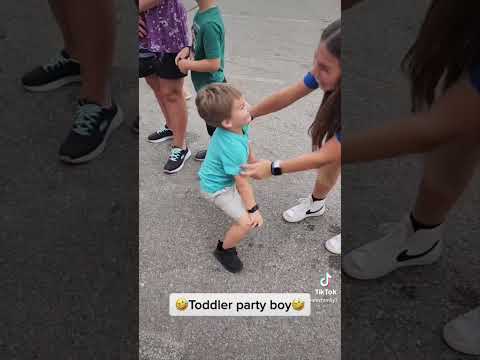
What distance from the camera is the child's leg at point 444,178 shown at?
0.75 m

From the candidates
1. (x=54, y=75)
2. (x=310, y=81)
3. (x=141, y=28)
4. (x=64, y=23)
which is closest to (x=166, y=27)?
(x=141, y=28)

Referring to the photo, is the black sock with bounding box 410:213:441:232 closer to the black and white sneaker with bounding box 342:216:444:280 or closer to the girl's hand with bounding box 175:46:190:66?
the black and white sneaker with bounding box 342:216:444:280

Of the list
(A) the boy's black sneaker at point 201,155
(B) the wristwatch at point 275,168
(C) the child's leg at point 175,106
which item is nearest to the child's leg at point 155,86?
(C) the child's leg at point 175,106

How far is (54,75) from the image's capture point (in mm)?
1189

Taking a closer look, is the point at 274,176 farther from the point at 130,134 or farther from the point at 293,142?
the point at 130,134

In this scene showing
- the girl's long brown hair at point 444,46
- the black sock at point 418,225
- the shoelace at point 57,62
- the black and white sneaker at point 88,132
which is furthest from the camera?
the shoelace at point 57,62

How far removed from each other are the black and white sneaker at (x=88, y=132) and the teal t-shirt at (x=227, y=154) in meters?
0.36

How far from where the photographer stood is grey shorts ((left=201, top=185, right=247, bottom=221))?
0.78 metres

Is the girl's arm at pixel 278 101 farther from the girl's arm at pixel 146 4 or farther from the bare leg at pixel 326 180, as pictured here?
the girl's arm at pixel 146 4

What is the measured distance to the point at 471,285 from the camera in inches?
38.6

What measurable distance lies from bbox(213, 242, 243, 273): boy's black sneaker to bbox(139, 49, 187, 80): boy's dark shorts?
1.13 feet

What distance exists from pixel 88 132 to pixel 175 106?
1.32 feet

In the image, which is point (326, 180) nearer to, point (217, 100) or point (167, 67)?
point (217, 100)

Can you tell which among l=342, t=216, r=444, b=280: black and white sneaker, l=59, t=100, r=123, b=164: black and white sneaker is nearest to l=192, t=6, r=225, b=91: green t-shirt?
l=59, t=100, r=123, b=164: black and white sneaker
